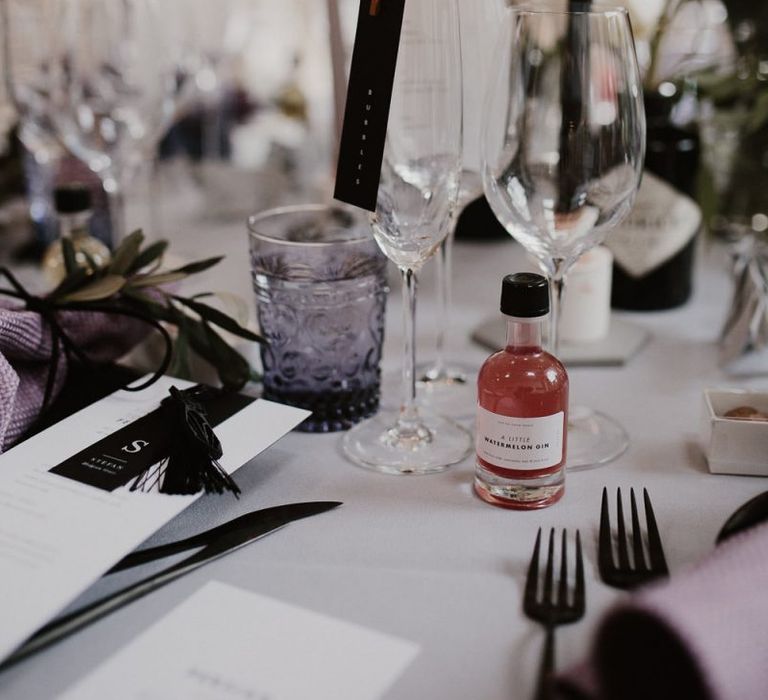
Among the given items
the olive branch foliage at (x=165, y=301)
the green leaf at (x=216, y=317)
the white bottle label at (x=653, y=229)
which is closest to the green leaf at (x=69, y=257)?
the olive branch foliage at (x=165, y=301)

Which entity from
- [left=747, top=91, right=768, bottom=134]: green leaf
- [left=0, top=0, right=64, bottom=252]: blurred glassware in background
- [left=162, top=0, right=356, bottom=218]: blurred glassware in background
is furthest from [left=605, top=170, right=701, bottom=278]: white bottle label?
[left=0, top=0, right=64, bottom=252]: blurred glassware in background

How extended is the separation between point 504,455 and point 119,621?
0.88 feet

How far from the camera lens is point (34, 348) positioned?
74 cm

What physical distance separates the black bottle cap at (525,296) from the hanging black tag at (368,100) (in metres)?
0.13

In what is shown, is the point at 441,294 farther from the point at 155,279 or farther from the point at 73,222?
the point at 73,222

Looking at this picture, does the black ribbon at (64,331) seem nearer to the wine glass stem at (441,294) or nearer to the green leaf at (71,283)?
the green leaf at (71,283)

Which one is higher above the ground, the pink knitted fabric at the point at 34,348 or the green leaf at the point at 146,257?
the green leaf at the point at 146,257

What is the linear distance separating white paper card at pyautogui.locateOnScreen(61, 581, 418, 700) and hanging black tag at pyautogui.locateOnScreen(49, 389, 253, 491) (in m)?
0.11

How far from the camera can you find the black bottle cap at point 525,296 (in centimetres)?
61

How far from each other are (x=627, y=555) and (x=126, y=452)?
0.34m

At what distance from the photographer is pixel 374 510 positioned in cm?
66

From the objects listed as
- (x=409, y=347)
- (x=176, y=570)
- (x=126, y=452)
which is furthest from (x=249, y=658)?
(x=409, y=347)

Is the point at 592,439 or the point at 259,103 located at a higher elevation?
the point at 259,103

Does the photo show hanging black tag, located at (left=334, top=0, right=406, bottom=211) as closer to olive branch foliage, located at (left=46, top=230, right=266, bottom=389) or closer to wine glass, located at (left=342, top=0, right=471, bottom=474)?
wine glass, located at (left=342, top=0, right=471, bottom=474)
